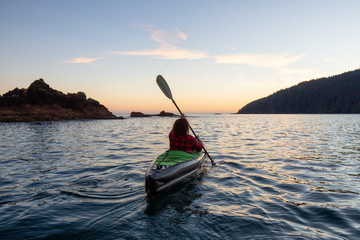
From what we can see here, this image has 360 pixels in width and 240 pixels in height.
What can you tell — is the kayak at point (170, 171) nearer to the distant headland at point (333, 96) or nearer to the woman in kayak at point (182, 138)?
the woman in kayak at point (182, 138)

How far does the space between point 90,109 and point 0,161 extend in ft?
217

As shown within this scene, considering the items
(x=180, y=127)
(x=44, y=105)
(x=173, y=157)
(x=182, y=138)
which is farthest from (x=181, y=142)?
(x=44, y=105)

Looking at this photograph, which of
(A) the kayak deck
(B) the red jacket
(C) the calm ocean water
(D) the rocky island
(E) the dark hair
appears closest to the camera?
(C) the calm ocean water

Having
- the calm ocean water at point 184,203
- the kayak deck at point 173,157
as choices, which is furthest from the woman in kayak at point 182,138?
the calm ocean water at point 184,203

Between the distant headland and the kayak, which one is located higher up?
the distant headland

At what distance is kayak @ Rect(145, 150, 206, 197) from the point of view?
529cm

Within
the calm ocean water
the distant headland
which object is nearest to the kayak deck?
the calm ocean water

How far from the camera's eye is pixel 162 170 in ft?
18.5

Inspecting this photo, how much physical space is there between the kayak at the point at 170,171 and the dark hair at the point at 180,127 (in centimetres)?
60

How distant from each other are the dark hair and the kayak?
1.98 ft

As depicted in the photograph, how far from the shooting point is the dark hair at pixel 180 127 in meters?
7.07

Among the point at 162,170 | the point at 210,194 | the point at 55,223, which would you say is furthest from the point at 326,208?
the point at 55,223

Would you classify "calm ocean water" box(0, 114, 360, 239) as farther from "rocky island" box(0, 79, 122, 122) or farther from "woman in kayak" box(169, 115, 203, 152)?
"rocky island" box(0, 79, 122, 122)

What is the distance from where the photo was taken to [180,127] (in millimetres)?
7125
